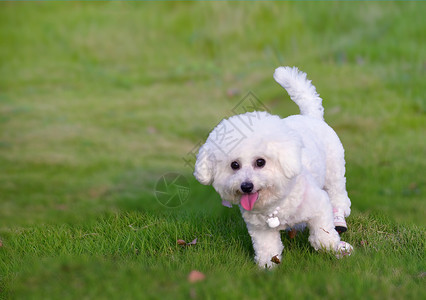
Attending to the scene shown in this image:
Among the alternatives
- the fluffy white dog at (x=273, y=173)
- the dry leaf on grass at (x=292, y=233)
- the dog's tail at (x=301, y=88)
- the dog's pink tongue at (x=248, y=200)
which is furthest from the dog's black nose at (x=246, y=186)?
the dog's tail at (x=301, y=88)

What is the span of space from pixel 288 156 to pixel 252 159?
0.79 ft

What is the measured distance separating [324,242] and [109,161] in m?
4.17

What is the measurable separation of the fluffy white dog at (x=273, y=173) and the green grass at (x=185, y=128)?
223 millimetres

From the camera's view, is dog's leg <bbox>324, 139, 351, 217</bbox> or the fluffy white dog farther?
dog's leg <bbox>324, 139, 351, 217</bbox>

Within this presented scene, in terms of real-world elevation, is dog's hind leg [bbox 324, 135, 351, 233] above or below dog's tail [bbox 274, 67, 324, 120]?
below

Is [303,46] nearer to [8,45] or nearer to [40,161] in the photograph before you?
[40,161]

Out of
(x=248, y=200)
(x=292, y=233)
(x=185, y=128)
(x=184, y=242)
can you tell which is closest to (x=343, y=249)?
(x=292, y=233)

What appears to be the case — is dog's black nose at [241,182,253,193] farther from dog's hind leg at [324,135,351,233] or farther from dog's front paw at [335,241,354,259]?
dog's hind leg at [324,135,351,233]

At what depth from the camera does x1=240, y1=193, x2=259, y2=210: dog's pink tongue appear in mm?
3725

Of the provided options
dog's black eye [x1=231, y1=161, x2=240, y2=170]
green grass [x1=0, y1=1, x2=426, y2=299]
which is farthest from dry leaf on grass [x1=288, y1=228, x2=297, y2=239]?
dog's black eye [x1=231, y1=161, x2=240, y2=170]

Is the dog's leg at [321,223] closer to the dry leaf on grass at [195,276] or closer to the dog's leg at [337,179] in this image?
the dog's leg at [337,179]

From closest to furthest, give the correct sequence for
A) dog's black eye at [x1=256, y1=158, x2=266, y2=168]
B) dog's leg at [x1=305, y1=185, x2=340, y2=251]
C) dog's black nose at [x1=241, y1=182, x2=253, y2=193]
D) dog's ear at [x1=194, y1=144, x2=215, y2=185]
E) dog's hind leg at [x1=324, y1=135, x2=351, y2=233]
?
dog's black nose at [x1=241, y1=182, x2=253, y2=193] < dog's black eye at [x1=256, y1=158, x2=266, y2=168] < dog's ear at [x1=194, y1=144, x2=215, y2=185] < dog's leg at [x1=305, y1=185, x2=340, y2=251] < dog's hind leg at [x1=324, y1=135, x2=351, y2=233]

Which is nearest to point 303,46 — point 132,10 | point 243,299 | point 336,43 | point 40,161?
point 336,43

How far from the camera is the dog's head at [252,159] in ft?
12.0
